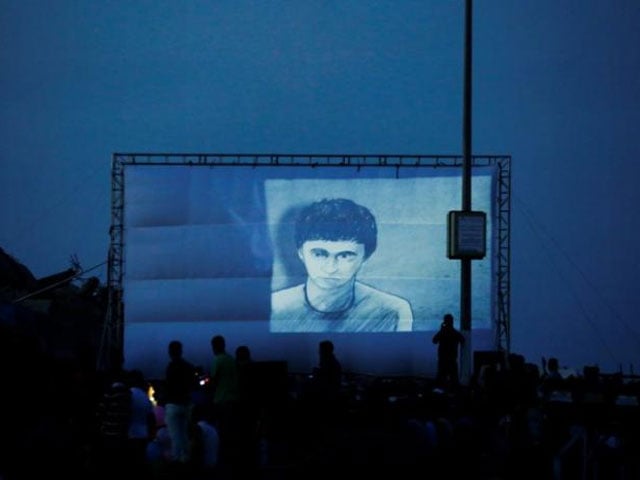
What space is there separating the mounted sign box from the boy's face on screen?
5.89m

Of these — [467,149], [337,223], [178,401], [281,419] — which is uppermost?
[467,149]

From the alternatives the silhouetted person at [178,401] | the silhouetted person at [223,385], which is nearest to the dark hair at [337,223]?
the silhouetted person at [223,385]

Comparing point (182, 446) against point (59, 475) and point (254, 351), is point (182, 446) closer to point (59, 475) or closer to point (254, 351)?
point (59, 475)

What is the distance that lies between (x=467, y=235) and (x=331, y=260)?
6317mm

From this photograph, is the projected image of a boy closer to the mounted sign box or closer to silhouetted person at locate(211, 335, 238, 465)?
the mounted sign box

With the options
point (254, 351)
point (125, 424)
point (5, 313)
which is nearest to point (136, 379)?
point (125, 424)

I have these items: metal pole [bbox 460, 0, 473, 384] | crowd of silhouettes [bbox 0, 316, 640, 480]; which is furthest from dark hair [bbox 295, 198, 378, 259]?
crowd of silhouettes [bbox 0, 316, 640, 480]

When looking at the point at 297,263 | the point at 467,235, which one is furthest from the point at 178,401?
the point at 297,263

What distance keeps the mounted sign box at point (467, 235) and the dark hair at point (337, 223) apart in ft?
19.5

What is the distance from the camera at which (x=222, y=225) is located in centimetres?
2761

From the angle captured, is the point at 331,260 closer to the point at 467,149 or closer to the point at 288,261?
the point at 288,261

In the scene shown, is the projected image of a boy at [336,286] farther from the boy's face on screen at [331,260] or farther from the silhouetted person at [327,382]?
the silhouetted person at [327,382]

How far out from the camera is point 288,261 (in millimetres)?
27375

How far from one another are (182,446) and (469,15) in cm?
966
